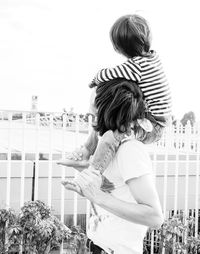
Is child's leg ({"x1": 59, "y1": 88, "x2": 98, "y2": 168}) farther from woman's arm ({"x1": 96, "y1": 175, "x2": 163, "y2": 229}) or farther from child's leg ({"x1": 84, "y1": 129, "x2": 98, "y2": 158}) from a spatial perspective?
woman's arm ({"x1": 96, "y1": 175, "x2": 163, "y2": 229})

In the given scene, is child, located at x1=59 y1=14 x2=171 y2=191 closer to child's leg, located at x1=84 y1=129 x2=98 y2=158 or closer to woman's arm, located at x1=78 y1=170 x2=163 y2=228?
woman's arm, located at x1=78 y1=170 x2=163 y2=228

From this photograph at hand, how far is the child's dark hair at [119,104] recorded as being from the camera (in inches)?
56.2

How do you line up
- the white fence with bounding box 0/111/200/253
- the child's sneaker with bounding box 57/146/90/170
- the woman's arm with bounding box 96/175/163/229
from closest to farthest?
the woman's arm with bounding box 96/175/163/229
the child's sneaker with bounding box 57/146/90/170
the white fence with bounding box 0/111/200/253

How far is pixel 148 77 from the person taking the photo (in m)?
1.48

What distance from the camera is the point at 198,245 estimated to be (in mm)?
5340

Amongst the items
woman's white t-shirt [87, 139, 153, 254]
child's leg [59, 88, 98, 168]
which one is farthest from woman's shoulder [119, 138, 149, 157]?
child's leg [59, 88, 98, 168]

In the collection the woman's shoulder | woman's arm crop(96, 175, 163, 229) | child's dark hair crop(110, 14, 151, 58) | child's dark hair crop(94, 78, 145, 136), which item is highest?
child's dark hair crop(110, 14, 151, 58)

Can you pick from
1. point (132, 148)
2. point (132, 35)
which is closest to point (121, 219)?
point (132, 148)

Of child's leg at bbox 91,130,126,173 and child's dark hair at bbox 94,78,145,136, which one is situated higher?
child's dark hair at bbox 94,78,145,136

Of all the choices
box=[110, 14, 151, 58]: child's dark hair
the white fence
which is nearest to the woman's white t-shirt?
box=[110, 14, 151, 58]: child's dark hair

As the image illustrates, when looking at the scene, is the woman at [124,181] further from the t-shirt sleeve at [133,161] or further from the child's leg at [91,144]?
the child's leg at [91,144]

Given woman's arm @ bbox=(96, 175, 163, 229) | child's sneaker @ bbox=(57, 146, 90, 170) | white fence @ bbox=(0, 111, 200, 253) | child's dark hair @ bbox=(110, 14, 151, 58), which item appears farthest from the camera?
white fence @ bbox=(0, 111, 200, 253)

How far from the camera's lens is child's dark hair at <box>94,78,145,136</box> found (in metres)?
1.43

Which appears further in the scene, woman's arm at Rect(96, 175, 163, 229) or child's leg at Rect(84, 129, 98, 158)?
child's leg at Rect(84, 129, 98, 158)
